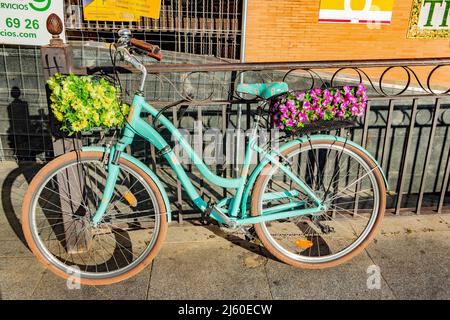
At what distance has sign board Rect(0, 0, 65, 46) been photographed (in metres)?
4.95

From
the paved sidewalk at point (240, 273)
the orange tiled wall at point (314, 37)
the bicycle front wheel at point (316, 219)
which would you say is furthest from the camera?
the orange tiled wall at point (314, 37)

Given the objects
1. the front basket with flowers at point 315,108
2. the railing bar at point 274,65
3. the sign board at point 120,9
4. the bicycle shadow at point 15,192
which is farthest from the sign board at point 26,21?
the front basket with flowers at point 315,108

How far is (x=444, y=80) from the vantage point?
29.2ft

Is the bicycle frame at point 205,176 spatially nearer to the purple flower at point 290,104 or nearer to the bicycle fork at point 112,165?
the bicycle fork at point 112,165

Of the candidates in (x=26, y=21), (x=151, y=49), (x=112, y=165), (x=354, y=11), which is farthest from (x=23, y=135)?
(x=354, y=11)

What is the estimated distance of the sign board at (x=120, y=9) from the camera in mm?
5867

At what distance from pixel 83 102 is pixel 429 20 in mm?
8373

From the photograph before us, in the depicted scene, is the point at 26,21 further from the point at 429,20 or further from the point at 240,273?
the point at 429,20

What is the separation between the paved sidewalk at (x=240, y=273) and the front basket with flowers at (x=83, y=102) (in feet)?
3.94

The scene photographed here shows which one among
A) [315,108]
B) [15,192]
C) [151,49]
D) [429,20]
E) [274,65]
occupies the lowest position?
[15,192]

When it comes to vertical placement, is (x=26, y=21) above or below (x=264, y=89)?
above

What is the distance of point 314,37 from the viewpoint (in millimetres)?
7941
